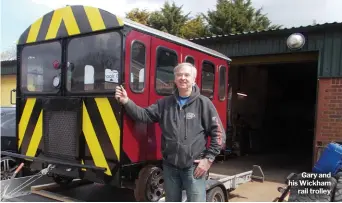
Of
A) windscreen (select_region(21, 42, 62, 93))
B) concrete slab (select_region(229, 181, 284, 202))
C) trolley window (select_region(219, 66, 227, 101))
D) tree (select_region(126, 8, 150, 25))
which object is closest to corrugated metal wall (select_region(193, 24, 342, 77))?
trolley window (select_region(219, 66, 227, 101))

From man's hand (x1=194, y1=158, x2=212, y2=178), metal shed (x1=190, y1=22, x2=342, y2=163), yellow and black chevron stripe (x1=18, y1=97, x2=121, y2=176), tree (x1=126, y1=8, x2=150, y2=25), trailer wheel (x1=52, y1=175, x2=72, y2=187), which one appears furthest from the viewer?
tree (x1=126, y1=8, x2=150, y2=25)

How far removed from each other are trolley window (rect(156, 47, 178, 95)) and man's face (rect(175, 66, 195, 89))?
1.26 meters

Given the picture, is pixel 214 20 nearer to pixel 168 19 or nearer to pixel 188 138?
pixel 168 19

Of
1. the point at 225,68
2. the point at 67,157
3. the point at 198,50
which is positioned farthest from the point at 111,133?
the point at 225,68

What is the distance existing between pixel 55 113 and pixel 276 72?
12330 millimetres

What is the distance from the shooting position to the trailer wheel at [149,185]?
156 inches

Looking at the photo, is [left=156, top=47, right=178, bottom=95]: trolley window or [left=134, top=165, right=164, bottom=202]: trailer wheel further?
[left=156, top=47, right=178, bottom=95]: trolley window

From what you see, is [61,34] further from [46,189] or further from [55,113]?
[46,189]

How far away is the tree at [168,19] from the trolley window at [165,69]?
21351 millimetres

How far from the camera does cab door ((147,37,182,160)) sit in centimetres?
420

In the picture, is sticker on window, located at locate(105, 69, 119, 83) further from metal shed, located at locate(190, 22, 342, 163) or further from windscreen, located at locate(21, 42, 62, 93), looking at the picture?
metal shed, located at locate(190, 22, 342, 163)

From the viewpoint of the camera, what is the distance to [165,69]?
4484 mm

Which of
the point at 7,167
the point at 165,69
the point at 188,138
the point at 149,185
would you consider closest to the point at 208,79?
the point at 165,69

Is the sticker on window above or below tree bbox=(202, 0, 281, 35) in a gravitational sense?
below
